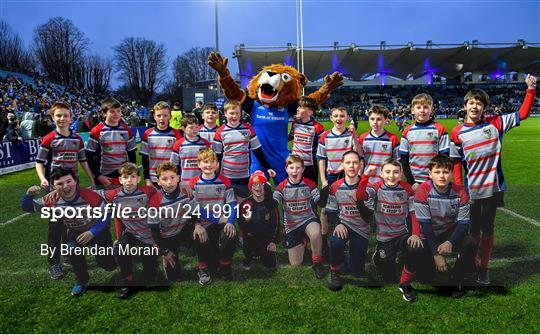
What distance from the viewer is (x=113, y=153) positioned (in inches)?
183

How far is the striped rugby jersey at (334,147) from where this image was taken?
464 cm

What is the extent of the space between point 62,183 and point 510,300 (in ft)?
14.0

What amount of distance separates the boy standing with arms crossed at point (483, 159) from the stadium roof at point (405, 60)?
3168 centimetres

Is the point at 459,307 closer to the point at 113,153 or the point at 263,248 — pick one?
the point at 263,248

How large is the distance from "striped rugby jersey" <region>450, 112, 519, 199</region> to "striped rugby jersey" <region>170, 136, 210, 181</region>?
2927mm

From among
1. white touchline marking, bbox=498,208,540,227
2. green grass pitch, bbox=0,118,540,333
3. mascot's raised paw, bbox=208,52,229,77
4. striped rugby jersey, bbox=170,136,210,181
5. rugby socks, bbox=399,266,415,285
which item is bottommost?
green grass pitch, bbox=0,118,540,333

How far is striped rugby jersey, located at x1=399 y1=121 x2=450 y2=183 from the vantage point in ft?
13.3

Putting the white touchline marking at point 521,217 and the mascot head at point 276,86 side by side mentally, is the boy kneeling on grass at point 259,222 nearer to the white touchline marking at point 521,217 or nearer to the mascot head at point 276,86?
the mascot head at point 276,86

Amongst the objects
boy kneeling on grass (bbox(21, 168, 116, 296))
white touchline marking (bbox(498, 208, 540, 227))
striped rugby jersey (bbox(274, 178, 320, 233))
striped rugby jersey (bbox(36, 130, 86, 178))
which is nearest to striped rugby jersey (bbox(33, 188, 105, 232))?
boy kneeling on grass (bbox(21, 168, 116, 296))

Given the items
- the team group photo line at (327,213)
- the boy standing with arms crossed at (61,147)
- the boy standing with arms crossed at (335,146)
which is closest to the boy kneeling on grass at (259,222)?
the team group photo line at (327,213)

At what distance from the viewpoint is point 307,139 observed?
5090mm

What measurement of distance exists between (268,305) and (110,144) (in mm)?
2828

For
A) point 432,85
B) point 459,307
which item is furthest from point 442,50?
point 459,307
